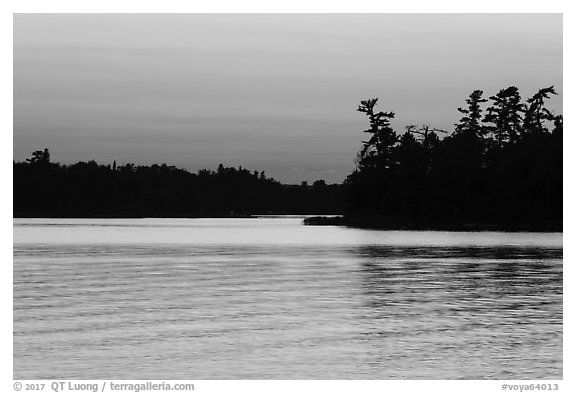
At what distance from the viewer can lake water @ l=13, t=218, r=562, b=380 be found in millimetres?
21375

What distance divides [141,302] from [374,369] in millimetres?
12830

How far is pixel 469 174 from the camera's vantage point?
124 meters

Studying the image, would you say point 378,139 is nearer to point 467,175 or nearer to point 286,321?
point 467,175

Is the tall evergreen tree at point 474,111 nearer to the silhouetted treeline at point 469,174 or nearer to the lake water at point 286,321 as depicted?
the silhouetted treeline at point 469,174

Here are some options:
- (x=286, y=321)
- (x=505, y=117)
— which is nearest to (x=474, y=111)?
(x=505, y=117)

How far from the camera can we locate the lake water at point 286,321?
2138 cm

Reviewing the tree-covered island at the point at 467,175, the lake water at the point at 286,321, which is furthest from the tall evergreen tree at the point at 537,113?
the lake water at the point at 286,321

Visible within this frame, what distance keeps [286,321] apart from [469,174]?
98881mm

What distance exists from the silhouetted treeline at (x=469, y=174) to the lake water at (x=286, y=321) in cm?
6252

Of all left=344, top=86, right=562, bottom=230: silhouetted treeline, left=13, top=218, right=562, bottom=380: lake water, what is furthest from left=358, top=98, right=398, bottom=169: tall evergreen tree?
left=13, top=218, right=562, bottom=380: lake water

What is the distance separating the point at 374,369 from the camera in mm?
21203

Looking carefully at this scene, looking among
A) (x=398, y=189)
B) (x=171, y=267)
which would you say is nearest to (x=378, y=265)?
(x=171, y=267)
